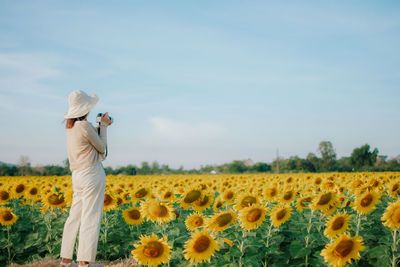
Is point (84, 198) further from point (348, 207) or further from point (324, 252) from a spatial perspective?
point (348, 207)

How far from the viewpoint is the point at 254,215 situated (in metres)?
4.43

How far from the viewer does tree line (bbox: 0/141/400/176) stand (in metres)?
45.7

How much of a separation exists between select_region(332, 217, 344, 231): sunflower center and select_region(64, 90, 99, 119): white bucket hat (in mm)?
3776

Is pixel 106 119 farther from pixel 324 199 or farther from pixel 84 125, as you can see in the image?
pixel 324 199

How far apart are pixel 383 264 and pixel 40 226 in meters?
7.23

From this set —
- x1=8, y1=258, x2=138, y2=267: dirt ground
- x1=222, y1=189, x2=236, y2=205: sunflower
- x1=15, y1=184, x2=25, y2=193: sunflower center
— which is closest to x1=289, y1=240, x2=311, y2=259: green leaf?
x1=222, y1=189, x2=236, y2=205: sunflower

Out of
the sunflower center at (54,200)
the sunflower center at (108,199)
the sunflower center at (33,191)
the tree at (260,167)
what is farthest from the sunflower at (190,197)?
the tree at (260,167)

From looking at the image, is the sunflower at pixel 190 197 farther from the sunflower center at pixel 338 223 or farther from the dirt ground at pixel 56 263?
the sunflower center at pixel 338 223

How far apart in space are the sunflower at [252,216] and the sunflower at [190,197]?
1.26m

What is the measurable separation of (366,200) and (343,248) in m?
1.95

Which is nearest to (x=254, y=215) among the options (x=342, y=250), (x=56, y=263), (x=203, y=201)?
(x=342, y=250)

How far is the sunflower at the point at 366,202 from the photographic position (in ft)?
16.9

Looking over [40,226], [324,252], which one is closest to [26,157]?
[40,226]

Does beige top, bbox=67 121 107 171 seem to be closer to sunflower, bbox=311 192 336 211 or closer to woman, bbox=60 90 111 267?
woman, bbox=60 90 111 267
